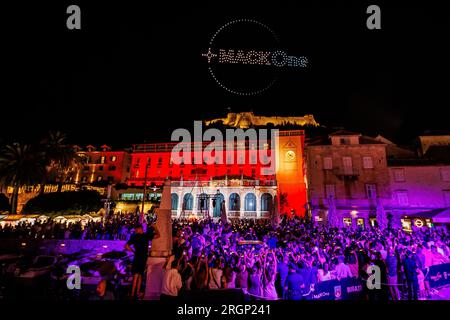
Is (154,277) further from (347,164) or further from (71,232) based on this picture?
(347,164)

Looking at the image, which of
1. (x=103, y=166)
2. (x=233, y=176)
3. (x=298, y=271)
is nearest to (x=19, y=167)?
(x=103, y=166)

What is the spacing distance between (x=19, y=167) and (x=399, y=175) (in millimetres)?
51520

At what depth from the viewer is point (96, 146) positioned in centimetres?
5616

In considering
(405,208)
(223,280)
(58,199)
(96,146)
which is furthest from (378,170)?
(96,146)

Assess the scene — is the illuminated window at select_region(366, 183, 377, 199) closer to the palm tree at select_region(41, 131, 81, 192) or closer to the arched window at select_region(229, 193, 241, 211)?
the arched window at select_region(229, 193, 241, 211)

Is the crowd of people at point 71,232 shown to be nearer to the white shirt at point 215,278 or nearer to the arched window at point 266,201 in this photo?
the white shirt at point 215,278

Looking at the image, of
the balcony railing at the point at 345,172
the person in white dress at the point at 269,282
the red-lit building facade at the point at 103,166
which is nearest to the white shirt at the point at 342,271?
the person in white dress at the point at 269,282

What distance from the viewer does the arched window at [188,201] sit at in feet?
121

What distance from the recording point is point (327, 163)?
105 ft

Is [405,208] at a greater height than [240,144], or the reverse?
[240,144]

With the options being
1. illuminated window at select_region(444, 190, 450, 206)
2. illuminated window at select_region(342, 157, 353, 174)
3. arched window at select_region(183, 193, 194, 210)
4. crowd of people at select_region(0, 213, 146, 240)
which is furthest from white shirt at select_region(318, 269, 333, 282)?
arched window at select_region(183, 193, 194, 210)

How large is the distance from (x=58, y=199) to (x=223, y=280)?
36.1 metres
